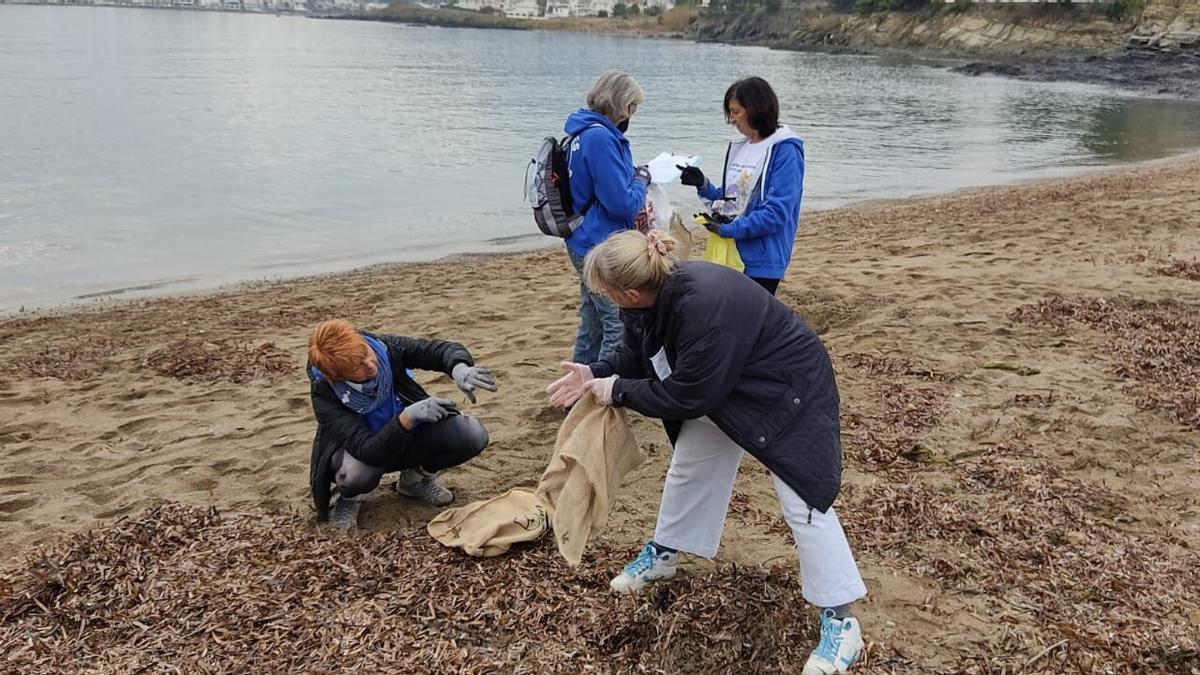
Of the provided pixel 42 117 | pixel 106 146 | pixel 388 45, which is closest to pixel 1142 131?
pixel 106 146

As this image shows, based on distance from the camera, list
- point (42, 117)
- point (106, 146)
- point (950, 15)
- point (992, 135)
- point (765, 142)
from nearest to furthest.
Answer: point (765, 142) → point (106, 146) → point (42, 117) → point (992, 135) → point (950, 15)

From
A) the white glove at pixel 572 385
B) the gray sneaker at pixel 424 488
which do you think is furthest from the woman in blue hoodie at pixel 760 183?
the gray sneaker at pixel 424 488

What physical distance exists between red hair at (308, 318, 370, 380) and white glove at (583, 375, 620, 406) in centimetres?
113

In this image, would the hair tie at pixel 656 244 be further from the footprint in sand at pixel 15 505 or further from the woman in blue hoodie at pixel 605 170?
the footprint in sand at pixel 15 505

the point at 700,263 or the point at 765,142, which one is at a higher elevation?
the point at 765,142

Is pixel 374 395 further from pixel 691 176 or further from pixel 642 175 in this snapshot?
pixel 691 176

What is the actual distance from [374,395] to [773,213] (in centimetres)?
222

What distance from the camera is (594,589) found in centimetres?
347

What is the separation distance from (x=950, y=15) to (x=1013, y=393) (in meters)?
81.1

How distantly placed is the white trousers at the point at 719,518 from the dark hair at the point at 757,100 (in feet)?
6.47

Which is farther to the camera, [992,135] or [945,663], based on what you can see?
[992,135]

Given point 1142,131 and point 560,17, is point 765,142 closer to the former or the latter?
point 1142,131

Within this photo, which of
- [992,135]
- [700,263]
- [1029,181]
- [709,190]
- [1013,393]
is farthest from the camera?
[992,135]

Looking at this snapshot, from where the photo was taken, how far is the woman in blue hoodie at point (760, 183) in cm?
445
